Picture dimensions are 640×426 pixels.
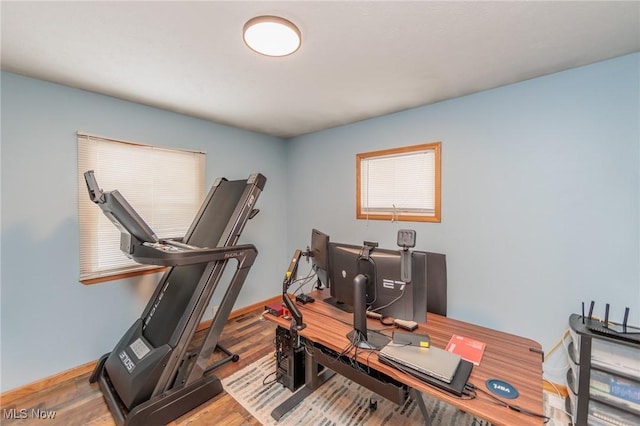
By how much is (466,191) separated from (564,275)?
94cm

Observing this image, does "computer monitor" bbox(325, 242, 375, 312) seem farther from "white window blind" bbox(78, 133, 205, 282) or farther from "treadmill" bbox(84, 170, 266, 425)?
"white window blind" bbox(78, 133, 205, 282)

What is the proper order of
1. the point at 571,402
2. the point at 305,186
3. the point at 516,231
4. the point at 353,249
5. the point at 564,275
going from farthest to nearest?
1. the point at 305,186
2. the point at 516,231
3. the point at 564,275
4. the point at 571,402
5. the point at 353,249

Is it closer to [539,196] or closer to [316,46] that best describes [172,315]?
[316,46]

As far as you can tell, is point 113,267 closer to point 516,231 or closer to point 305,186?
point 305,186

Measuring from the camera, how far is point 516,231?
2.09 meters

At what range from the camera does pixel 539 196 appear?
2.00 metres

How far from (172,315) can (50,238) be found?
1.20m


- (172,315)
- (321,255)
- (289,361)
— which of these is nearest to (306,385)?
(289,361)

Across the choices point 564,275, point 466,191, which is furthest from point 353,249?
point 564,275

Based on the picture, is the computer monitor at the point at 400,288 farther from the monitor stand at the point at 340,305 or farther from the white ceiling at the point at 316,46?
the white ceiling at the point at 316,46

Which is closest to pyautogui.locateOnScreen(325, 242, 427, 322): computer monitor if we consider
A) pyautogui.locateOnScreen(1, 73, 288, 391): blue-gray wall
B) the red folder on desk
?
the red folder on desk

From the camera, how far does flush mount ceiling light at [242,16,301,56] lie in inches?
53.2

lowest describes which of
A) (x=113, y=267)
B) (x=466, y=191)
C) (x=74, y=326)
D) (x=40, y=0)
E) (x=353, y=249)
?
(x=74, y=326)

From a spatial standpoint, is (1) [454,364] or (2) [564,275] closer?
(1) [454,364]
